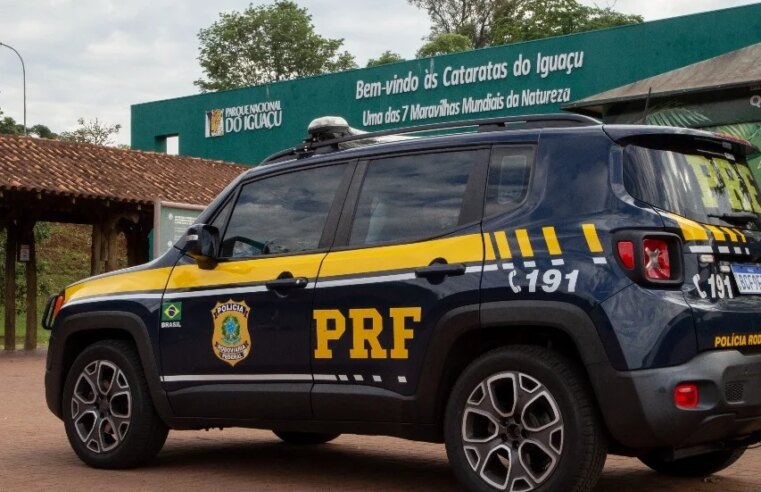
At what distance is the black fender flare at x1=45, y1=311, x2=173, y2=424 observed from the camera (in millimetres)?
6973

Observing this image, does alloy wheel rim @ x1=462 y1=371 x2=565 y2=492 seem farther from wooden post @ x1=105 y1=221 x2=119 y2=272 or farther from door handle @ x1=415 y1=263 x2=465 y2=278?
wooden post @ x1=105 y1=221 x2=119 y2=272

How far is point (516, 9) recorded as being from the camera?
63219 mm

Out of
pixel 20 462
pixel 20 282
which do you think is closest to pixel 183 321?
pixel 20 462

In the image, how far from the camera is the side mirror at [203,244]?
6.81 meters

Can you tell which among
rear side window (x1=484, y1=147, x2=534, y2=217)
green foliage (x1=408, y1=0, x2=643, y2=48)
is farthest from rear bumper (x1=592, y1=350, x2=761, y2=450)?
green foliage (x1=408, y1=0, x2=643, y2=48)

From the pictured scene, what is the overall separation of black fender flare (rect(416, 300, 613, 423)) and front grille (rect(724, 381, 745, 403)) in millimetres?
531

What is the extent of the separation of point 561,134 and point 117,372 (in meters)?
3.20

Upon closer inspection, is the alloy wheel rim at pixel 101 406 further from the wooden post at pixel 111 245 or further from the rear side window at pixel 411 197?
the wooden post at pixel 111 245

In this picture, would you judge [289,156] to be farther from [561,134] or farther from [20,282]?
[20,282]

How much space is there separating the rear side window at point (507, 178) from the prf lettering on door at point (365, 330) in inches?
25.4

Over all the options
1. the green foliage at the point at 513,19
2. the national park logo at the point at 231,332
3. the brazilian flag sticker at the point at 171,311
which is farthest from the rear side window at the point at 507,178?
the green foliage at the point at 513,19

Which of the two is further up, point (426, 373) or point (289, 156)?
point (289, 156)

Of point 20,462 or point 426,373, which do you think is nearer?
point 426,373

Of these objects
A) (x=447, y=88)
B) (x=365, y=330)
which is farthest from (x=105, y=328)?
(x=447, y=88)
